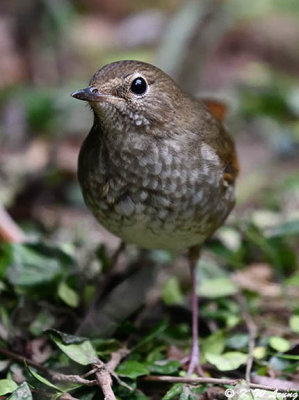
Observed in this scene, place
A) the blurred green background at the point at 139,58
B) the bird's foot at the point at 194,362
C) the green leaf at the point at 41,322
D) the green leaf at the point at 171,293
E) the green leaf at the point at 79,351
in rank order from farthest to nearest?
the blurred green background at the point at 139,58 < the green leaf at the point at 171,293 < the green leaf at the point at 41,322 < the bird's foot at the point at 194,362 < the green leaf at the point at 79,351

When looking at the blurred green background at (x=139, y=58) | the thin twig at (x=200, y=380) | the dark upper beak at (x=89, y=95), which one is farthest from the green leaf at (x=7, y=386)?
the blurred green background at (x=139, y=58)

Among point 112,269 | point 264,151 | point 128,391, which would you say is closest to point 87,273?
point 112,269

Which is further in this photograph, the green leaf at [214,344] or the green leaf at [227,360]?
the green leaf at [214,344]

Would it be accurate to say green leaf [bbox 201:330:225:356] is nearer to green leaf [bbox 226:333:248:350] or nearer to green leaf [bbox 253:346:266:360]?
green leaf [bbox 226:333:248:350]

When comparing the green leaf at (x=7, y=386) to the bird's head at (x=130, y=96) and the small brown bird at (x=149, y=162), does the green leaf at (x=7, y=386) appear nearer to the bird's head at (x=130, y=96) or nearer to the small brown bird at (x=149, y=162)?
the small brown bird at (x=149, y=162)

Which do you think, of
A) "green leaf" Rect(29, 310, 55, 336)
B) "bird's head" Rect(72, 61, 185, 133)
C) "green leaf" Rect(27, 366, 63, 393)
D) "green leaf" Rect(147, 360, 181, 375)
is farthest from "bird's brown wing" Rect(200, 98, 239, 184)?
"green leaf" Rect(27, 366, 63, 393)

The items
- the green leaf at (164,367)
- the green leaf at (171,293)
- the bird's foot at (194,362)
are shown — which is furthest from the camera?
the green leaf at (171,293)

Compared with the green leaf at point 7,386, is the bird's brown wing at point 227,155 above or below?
above
